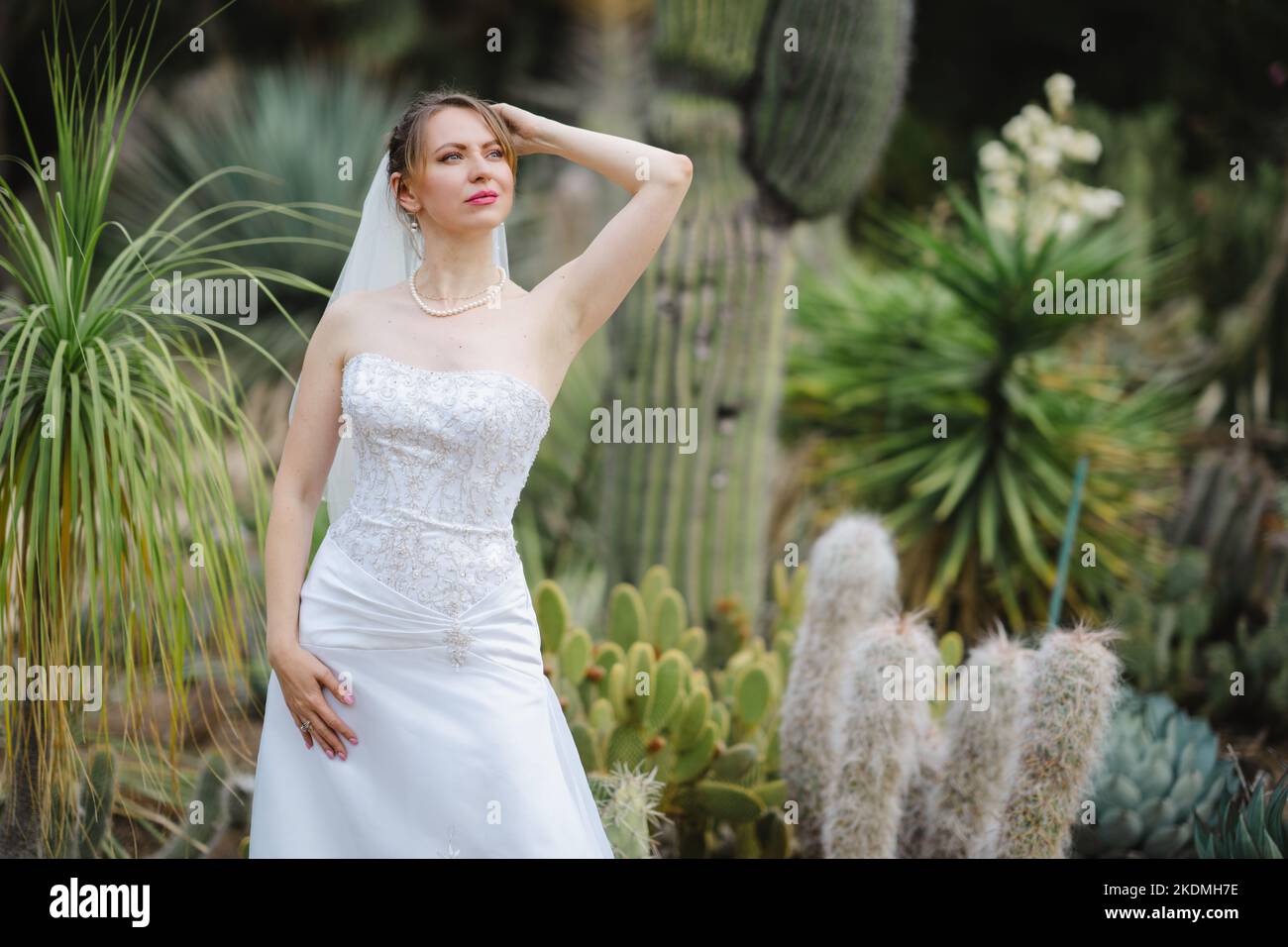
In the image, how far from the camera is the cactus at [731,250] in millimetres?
4914

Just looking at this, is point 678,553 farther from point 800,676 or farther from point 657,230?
point 657,230

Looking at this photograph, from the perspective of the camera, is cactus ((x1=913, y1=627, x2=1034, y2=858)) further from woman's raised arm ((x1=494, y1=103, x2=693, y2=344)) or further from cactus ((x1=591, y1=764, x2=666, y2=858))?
woman's raised arm ((x1=494, y1=103, x2=693, y2=344))

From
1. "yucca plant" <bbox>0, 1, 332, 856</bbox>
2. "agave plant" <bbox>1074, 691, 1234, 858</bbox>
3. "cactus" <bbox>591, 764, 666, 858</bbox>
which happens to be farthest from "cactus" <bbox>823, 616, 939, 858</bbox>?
"yucca plant" <bbox>0, 1, 332, 856</bbox>

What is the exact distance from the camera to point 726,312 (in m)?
4.95

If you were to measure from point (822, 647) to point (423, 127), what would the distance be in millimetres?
2023

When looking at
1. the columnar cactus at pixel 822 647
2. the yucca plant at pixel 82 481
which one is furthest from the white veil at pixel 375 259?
the columnar cactus at pixel 822 647

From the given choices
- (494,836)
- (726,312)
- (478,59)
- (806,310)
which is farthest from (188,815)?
(478,59)

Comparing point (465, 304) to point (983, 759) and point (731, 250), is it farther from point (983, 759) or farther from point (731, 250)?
point (731, 250)

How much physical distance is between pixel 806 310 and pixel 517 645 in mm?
4312

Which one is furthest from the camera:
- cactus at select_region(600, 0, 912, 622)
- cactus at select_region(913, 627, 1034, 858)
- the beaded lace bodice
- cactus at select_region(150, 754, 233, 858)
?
cactus at select_region(600, 0, 912, 622)

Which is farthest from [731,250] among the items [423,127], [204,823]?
[204,823]

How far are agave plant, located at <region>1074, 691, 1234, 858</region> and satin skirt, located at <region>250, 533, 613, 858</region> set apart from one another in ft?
6.20

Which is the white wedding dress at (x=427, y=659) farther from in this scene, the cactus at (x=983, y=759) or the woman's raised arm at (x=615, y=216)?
the cactus at (x=983, y=759)

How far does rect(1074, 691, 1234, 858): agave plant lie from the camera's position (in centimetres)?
375
